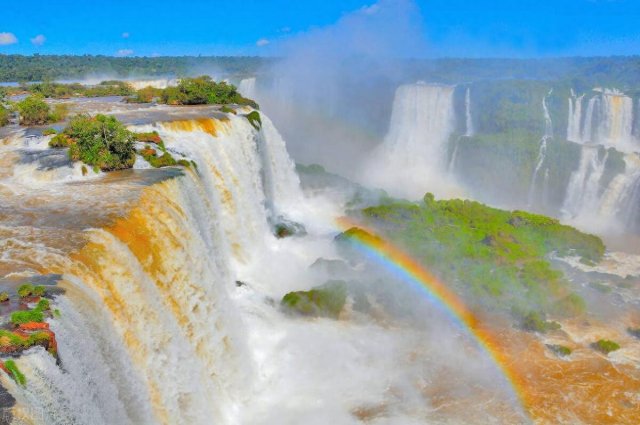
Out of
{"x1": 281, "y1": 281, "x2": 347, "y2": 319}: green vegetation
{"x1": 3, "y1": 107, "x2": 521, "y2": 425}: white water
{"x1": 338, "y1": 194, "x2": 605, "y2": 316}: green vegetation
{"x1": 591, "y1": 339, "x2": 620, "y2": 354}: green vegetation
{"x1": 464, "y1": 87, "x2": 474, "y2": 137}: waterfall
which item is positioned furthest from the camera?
{"x1": 464, "y1": 87, "x2": 474, "y2": 137}: waterfall

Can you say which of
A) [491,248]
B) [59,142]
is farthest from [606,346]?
[59,142]

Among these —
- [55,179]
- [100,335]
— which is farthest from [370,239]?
[100,335]

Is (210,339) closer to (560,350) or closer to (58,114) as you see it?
(560,350)

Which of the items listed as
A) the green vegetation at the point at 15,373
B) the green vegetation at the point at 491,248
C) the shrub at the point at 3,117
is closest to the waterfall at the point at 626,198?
the green vegetation at the point at 491,248

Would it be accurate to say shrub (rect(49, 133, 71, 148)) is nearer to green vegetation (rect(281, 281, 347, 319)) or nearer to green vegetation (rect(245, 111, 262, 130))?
green vegetation (rect(245, 111, 262, 130))

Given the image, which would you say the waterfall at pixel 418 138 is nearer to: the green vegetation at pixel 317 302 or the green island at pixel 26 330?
the green vegetation at pixel 317 302

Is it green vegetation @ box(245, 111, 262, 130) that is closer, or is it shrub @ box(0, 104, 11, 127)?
shrub @ box(0, 104, 11, 127)

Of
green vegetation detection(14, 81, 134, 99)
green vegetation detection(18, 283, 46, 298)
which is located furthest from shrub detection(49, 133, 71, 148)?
green vegetation detection(14, 81, 134, 99)
